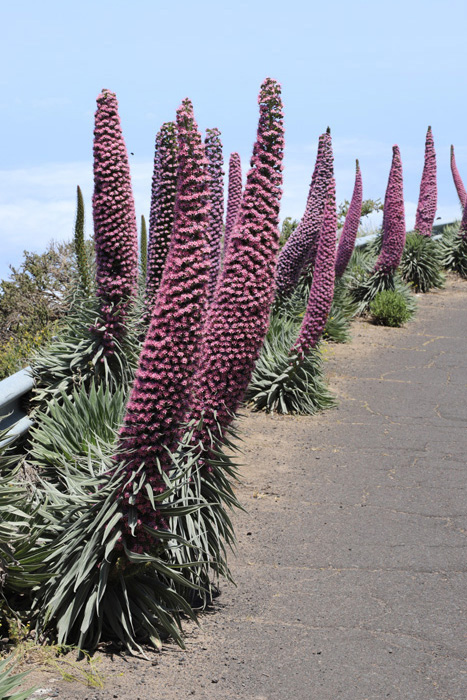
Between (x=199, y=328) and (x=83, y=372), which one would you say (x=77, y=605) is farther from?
(x=83, y=372)

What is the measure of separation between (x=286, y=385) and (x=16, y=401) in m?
3.53

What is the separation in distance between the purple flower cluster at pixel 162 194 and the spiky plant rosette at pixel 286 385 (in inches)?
106

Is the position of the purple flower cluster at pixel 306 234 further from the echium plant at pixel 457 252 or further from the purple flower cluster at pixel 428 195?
the echium plant at pixel 457 252

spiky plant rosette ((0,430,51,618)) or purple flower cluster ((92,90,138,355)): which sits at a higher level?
purple flower cluster ((92,90,138,355))

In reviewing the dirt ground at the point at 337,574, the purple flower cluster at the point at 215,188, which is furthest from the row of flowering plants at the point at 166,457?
the purple flower cluster at the point at 215,188

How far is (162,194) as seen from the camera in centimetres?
688

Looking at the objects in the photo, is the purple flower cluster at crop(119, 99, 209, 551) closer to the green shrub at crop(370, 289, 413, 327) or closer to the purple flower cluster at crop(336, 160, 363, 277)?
the purple flower cluster at crop(336, 160, 363, 277)

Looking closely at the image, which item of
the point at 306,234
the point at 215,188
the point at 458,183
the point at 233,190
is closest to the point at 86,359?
the point at 215,188

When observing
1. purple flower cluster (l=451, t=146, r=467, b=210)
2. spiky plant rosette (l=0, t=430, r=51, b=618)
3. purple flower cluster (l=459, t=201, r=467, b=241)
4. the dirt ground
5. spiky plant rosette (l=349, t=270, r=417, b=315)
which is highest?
purple flower cluster (l=451, t=146, r=467, b=210)

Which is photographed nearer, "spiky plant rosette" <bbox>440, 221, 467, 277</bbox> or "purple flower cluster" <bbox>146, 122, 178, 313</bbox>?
"purple flower cluster" <bbox>146, 122, 178, 313</bbox>

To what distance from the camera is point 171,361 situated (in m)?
3.78

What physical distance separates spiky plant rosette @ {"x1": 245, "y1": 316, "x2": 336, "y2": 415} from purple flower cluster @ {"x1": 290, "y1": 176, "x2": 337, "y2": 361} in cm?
35

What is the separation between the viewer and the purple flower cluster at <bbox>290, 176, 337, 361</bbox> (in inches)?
327

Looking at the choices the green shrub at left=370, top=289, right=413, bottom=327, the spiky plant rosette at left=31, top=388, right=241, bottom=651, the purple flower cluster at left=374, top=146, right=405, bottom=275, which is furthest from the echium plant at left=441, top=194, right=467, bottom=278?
the spiky plant rosette at left=31, top=388, right=241, bottom=651
